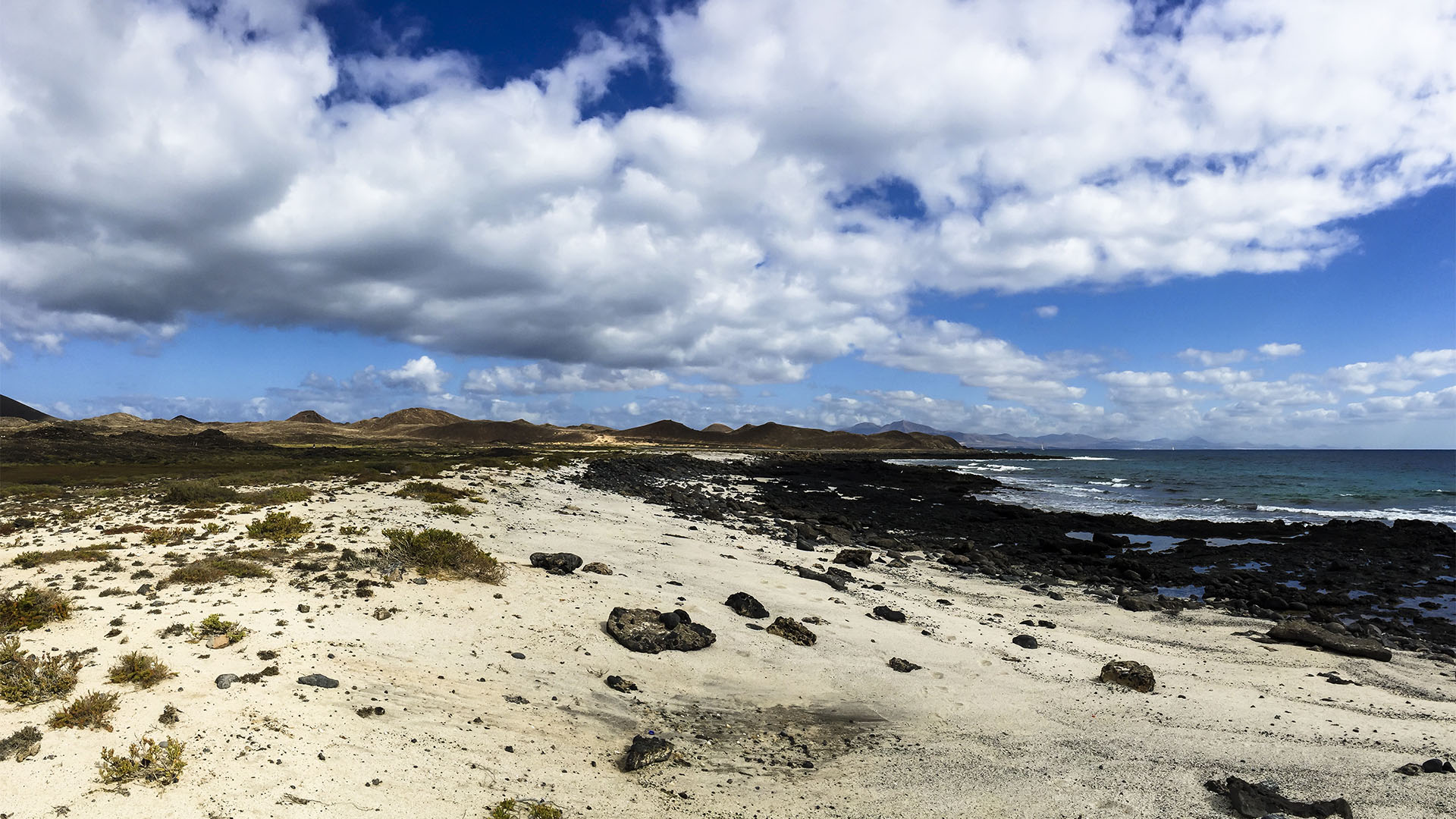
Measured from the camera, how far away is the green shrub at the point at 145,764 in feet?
19.6

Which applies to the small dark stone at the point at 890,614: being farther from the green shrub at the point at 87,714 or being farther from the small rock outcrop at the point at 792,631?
the green shrub at the point at 87,714

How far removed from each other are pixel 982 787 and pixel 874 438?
188 metres

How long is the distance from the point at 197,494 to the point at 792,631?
66.4 feet

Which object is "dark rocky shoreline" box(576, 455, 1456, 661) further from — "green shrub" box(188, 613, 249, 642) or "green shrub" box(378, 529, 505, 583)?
"green shrub" box(188, 613, 249, 642)

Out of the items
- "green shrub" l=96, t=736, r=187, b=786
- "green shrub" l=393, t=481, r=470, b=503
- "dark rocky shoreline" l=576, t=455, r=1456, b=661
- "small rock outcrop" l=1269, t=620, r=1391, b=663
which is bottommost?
"dark rocky shoreline" l=576, t=455, r=1456, b=661

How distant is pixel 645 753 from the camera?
24.1 ft

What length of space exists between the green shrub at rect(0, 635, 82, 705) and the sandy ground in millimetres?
183

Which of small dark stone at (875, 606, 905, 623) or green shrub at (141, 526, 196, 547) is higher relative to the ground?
green shrub at (141, 526, 196, 547)

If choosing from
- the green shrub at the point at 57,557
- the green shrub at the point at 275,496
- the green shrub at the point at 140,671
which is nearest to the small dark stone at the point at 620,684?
the green shrub at the point at 140,671

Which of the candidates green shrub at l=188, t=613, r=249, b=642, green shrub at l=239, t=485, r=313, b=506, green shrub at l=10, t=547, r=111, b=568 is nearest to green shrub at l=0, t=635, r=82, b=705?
green shrub at l=188, t=613, r=249, b=642

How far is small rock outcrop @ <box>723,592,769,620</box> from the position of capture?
1280 centimetres

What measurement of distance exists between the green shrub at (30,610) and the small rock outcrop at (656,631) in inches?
307

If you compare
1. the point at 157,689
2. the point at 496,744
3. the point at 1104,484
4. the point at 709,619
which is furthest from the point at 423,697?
the point at 1104,484

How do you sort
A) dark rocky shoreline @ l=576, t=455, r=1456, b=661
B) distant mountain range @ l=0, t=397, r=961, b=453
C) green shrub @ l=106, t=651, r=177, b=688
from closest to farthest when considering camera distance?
green shrub @ l=106, t=651, r=177, b=688 → dark rocky shoreline @ l=576, t=455, r=1456, b=661 → distant mountain range @ l=0, t=397, r=961, b=453
